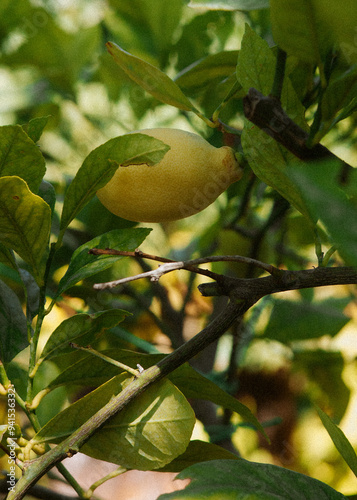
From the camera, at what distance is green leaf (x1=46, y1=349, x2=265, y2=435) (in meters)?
0.43

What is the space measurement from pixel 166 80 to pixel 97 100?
0.80m

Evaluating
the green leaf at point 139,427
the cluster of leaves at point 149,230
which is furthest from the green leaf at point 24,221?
the green leaf at point 139,427

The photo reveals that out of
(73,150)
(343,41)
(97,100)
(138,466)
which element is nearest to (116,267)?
(73,150)

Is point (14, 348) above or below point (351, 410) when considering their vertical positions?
above

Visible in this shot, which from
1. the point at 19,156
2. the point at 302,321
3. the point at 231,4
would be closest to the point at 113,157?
the point at 19,156

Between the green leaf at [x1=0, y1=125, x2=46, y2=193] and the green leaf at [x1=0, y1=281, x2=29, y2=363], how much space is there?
0.13 m

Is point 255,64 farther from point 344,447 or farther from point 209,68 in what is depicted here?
point 344,447

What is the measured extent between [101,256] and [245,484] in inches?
8.0

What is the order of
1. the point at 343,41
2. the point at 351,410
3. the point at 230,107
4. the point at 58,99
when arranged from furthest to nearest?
the point at 58,99 < the point at 351,410 < the point at 230,107 < the point at 343,41

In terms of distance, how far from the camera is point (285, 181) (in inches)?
14.8

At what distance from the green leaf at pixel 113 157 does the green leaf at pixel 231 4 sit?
5.6 inches

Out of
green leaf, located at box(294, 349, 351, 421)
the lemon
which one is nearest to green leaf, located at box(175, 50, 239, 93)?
the lemon

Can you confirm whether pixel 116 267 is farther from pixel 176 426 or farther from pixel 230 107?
pixel 176 426

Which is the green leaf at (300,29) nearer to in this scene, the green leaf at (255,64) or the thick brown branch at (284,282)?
the green leaf at (255,64)
